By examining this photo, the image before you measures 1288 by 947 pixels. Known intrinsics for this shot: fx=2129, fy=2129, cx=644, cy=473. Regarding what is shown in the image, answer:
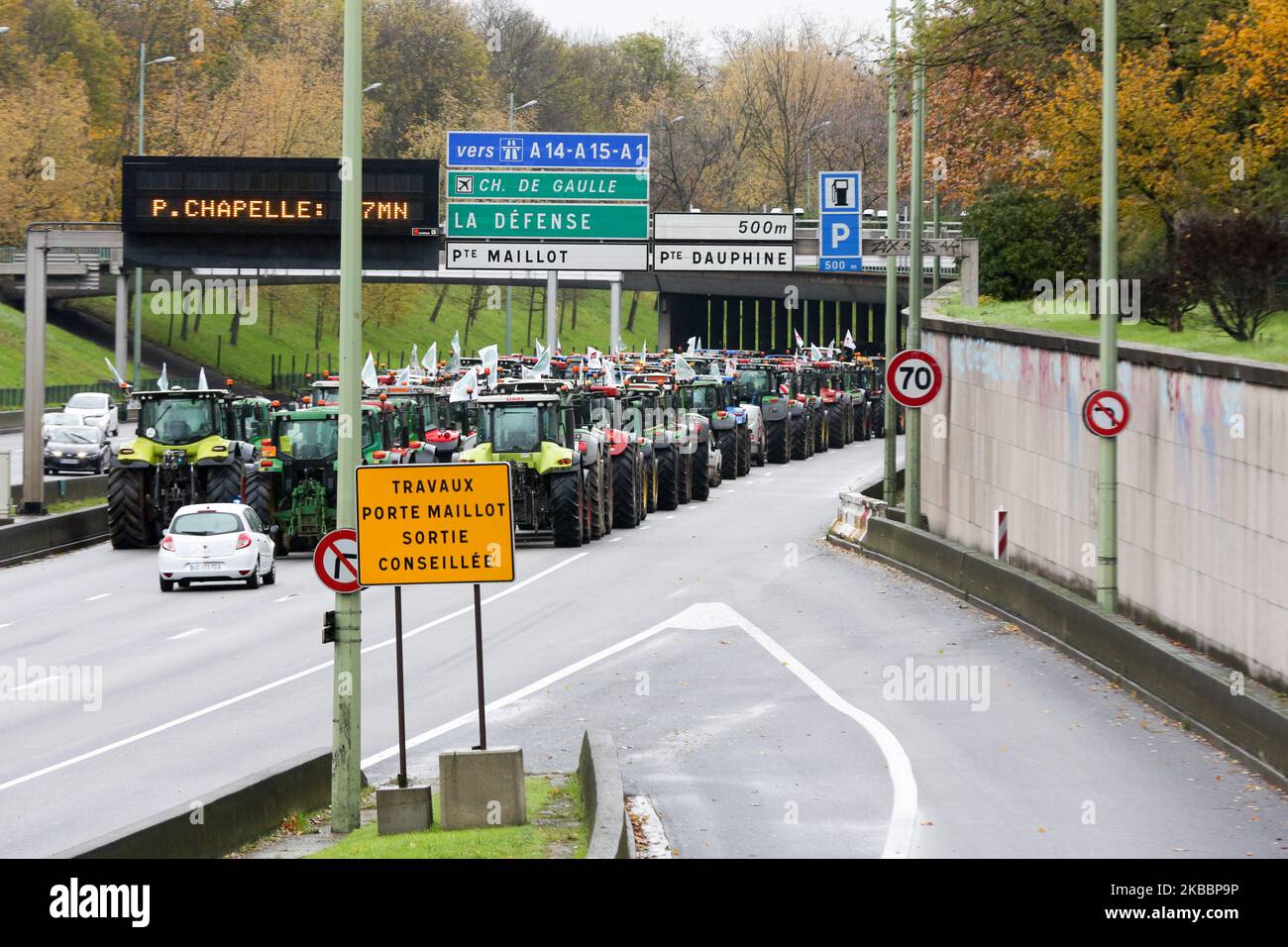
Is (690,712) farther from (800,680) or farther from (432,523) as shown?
(432,523)

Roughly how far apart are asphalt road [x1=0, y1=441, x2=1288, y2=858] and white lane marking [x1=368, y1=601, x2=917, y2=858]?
0.05m

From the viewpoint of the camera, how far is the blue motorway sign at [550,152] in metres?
43.2

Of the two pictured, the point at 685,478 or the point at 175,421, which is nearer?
the point at 175,421

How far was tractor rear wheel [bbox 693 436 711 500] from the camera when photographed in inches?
1887

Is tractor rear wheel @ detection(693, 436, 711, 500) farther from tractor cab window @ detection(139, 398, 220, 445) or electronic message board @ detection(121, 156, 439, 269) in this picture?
tractor cab window @ detection(139, 398, 220, 445)

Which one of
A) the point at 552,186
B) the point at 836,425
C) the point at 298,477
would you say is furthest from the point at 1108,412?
the point at 836,425

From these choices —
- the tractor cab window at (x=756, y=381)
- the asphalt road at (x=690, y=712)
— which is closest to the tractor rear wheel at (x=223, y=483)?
the asphalt road at (x=690, y=712)

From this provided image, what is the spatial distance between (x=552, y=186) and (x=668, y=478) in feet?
22.7

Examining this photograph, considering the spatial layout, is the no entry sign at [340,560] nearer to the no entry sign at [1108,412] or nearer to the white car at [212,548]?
the no entry sign at [1108,412]

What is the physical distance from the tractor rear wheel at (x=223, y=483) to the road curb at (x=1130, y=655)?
11.9 meters

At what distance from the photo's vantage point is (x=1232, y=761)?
16.7 metres

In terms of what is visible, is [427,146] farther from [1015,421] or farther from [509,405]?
[1015,421]

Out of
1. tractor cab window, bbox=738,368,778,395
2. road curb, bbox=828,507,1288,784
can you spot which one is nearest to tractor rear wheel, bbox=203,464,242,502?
road curb, bbox=828,507,1288,784

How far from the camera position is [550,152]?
4331 centimetres
